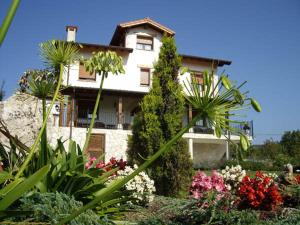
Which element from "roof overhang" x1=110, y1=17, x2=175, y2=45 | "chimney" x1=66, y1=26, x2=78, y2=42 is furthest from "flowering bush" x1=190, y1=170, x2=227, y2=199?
"chimney" x1=66, y1=26, x2=78, y2=42

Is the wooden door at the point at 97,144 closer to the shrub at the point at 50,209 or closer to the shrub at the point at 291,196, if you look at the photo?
the shrub at the point at 291,196

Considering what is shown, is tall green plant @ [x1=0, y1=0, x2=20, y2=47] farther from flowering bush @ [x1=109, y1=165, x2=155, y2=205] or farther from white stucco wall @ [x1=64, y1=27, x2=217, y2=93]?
white stucco wall @ [x1=64, y1=27, x2=217, y2=93]

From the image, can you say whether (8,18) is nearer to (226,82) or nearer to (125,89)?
(226,82)

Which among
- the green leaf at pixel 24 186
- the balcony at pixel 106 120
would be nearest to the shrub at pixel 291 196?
the green leaf at pixel 24 186

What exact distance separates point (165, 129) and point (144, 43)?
1711 centimetres

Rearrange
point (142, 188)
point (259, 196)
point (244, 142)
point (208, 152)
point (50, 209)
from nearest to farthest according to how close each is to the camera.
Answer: point (244, 142) → point (50, 209) → point (259, 196) → point (142, 188) → point (208, 152)

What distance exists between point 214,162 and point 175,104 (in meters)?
16.1

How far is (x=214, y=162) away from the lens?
25453 millimetres

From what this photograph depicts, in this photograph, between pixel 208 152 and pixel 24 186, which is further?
pixel 208 152

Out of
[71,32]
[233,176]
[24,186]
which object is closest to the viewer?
[24,186]

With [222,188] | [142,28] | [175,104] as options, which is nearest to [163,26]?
[142,28]

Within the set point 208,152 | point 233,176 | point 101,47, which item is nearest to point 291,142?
point 208,152

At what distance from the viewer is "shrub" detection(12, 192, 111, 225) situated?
266cm

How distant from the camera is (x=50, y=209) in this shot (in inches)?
110
